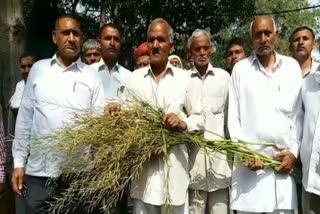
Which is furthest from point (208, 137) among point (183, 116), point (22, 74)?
point (22, 74)

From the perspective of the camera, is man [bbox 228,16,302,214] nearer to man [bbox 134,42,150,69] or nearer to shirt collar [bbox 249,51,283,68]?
shirt collar [bbox 249,51,283,68]

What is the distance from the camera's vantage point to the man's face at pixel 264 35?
3713mm

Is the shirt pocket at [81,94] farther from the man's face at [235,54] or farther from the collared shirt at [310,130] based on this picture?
the man's face at [235,54]

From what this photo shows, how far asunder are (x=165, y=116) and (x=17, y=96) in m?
2.55

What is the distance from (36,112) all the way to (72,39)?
1.91 ft

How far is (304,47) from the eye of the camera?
A: 4.66m

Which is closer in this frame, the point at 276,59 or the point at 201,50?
the point at 276,59

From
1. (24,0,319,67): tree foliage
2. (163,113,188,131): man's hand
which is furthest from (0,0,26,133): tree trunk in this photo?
(24,0,319,67): tree foliage

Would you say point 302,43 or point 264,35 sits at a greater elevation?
point 302,43

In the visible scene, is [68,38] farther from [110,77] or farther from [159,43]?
[110,77]

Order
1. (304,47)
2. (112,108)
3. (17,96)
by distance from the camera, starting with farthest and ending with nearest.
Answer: (17,96) → (304,47) → (112,108)

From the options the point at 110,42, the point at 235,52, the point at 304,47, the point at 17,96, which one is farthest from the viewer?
the point at 17,96

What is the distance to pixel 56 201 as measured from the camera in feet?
12.3

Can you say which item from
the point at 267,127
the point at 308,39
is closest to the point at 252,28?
the point at 267,127
